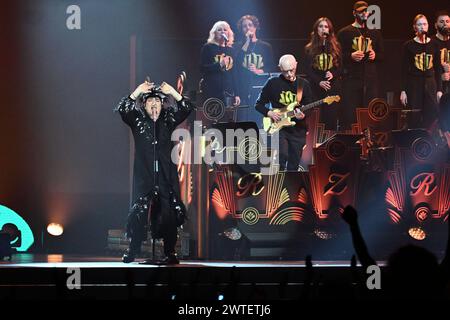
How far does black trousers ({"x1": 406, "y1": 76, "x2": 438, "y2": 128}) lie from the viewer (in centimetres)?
934

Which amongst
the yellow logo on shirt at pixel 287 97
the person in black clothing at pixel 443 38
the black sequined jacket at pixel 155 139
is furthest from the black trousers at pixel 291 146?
the black sequined jacket at pixel 155 139

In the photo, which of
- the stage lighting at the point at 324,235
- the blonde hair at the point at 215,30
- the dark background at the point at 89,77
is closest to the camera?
the stage lighting at the point at 324,235

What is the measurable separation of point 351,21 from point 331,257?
2.75 metres

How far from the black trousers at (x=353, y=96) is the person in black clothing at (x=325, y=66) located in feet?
0.34

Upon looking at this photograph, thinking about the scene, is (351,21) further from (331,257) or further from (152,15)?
(331,257)

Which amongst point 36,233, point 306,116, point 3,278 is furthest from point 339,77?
point 3,278

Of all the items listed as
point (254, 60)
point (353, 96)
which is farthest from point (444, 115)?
point (254, 60)

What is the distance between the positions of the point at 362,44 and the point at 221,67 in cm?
147

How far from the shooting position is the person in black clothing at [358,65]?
9.34 metres

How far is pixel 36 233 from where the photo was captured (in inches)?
392

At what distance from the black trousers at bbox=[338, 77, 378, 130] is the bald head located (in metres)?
0.63

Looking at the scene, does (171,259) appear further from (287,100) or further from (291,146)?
(287,100)

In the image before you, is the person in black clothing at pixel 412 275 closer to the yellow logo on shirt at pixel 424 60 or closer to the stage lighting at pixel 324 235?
the stage lighting at pixel 324 235

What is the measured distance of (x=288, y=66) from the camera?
903 cm
